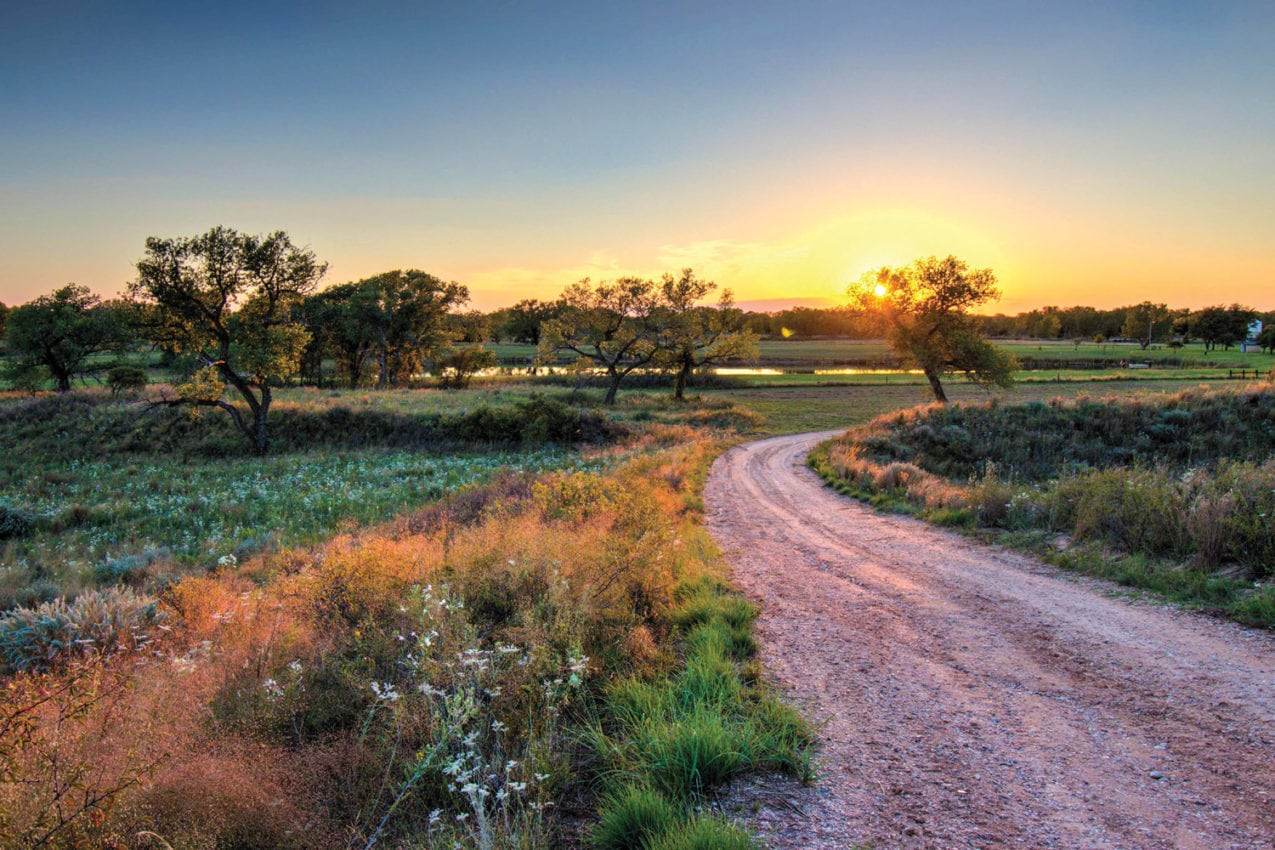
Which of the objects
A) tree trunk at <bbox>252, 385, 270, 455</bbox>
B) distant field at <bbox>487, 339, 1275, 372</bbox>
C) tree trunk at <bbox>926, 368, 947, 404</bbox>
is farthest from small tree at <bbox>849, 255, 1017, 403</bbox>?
tree trunk at <bbox>252, 385, 270, 455</bbox>

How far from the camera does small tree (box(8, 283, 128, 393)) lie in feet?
142

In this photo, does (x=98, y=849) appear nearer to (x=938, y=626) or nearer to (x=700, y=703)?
(x=700, y=703)

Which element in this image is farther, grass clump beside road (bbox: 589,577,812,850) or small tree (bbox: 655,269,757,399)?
small tree (bbox: 655,269,757,399)

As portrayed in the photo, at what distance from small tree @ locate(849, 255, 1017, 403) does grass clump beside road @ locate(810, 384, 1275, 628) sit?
10.6 metres

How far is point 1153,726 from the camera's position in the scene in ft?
17.4

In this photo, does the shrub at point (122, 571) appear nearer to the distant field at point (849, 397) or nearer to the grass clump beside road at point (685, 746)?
the grass clump beside road at point (685, 746)

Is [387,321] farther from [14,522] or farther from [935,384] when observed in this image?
[935,384]

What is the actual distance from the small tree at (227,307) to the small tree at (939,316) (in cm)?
3815

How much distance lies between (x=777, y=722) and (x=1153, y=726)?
333cm

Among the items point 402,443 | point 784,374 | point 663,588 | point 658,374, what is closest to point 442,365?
point 658,374

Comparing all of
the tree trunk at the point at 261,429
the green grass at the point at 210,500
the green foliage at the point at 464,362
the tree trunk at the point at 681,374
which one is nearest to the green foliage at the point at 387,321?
the green foliage at the point at 464,362

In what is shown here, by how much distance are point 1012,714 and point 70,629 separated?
33.4 ft

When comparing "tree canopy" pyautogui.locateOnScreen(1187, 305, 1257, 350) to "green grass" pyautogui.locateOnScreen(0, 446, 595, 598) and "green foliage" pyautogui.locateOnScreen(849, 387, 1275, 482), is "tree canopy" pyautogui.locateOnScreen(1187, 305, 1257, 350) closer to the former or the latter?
"green foliage" pyautogui.locateOnScreen(849, 387, 1275, 482)

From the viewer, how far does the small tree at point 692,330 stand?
167ft
